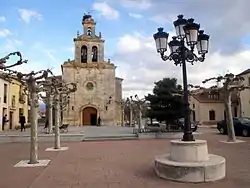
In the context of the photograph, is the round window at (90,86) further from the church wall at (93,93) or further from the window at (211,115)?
the window at (211,115)

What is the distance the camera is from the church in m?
48.0

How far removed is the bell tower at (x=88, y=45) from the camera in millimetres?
48844

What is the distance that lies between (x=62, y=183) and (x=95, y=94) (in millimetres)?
41029

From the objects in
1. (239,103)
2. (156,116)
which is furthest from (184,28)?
(239,103)

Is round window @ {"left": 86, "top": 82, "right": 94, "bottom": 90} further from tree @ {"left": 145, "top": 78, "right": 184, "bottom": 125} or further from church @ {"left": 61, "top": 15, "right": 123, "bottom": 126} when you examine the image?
tree @ {"left": 145, "top": 78, "right": 184, "bottom": 125}

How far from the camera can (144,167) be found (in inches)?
395

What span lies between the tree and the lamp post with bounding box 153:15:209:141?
48.6 ft

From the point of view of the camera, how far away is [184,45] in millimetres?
9406

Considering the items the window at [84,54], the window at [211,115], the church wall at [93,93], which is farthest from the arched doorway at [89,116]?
the window at [211,115]

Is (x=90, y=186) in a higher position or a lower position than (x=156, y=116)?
lower

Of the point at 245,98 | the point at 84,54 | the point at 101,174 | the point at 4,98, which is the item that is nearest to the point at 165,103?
the point at 101,174

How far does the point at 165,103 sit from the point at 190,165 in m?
17.7

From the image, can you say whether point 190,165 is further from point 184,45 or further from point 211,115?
point 211,115

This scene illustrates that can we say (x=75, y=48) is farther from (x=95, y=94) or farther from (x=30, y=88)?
(x=30, y=88)
